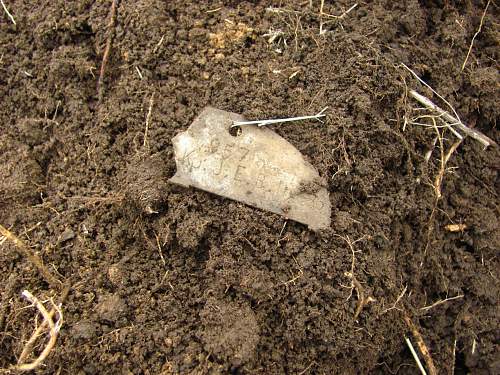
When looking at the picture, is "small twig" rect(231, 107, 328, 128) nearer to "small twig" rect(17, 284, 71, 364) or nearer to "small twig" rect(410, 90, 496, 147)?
"small twig" rect(410, 90, 496, 147)

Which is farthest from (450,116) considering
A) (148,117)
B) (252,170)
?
(148,117)

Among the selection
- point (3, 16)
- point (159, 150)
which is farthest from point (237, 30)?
point (3, 16)

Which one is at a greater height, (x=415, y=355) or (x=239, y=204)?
(x=239, y=204)

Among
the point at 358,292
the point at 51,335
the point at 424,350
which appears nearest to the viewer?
the point at 51,335

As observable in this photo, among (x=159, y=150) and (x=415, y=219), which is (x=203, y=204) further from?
(x=415, y=219)

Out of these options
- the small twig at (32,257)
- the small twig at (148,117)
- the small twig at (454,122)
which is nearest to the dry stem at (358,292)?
the small twig at (454,122)

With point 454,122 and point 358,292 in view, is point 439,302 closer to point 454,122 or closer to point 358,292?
point 358,292

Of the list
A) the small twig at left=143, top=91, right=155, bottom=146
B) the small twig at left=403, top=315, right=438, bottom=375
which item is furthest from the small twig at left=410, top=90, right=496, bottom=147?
the small twig at left=143, top=91, right=155, bottom=146

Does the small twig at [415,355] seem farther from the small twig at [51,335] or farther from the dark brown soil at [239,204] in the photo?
the small twig at [51,335]
